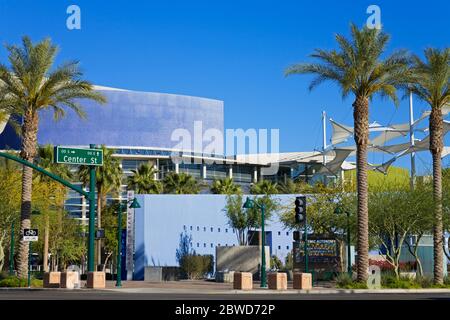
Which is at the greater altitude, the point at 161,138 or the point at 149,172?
the point at 161,138

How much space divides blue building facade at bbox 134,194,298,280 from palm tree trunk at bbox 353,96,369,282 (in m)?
26.8

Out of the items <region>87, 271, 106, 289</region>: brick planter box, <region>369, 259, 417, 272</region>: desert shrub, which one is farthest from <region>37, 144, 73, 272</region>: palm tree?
<region>87, 271, 106, 289</region>: brick planter box

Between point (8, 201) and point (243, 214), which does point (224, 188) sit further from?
point (8, 201)

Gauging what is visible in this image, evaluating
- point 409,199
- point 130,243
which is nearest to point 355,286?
point 409,199

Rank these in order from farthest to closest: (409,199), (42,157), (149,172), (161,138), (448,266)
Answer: (161,138), (149,172), (42,157), (448,266), (409,199)

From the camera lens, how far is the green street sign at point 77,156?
42562 millimetres

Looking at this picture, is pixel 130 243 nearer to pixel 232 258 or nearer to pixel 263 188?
pixel 232 258

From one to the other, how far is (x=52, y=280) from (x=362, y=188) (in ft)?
61.8

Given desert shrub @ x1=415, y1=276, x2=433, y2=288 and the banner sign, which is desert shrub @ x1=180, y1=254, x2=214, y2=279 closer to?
the banner sign

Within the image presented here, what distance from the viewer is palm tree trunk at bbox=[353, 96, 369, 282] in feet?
152

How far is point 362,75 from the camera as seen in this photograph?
154ft

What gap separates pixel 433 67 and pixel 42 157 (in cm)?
4456

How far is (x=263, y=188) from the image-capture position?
101 m

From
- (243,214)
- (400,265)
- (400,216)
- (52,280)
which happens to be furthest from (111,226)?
(400,216)
